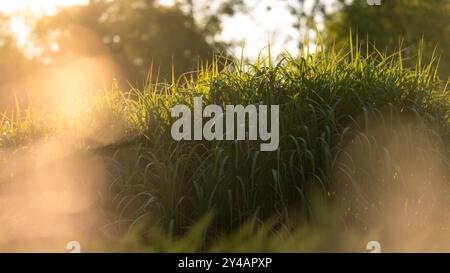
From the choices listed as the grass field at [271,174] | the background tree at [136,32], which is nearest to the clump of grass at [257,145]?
the grass field at [271,174]

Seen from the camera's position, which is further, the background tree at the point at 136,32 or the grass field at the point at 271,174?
the background tree at the point at 136,32

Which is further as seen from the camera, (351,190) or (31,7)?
(31,7)

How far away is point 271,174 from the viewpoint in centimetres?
535

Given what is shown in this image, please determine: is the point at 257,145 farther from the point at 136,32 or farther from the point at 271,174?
the point at 136,32

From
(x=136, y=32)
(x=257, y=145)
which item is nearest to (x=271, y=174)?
(x=257, y=145)

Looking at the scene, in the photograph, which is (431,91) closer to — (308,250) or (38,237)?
(308,250)

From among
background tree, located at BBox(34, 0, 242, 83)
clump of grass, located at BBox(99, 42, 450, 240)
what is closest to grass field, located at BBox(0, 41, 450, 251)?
clump of grass, located at BBox(99, 42, 450, 240)

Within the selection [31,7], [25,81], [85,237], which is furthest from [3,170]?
[31,7]

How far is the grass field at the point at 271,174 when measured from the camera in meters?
5.20

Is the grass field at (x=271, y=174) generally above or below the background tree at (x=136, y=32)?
below

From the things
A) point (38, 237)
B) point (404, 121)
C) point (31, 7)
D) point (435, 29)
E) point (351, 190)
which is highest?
point (31, 7)

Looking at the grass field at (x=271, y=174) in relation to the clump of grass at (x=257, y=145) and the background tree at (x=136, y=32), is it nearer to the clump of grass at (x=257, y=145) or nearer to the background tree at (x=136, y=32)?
the clump of grass at (x=257, y=145)
